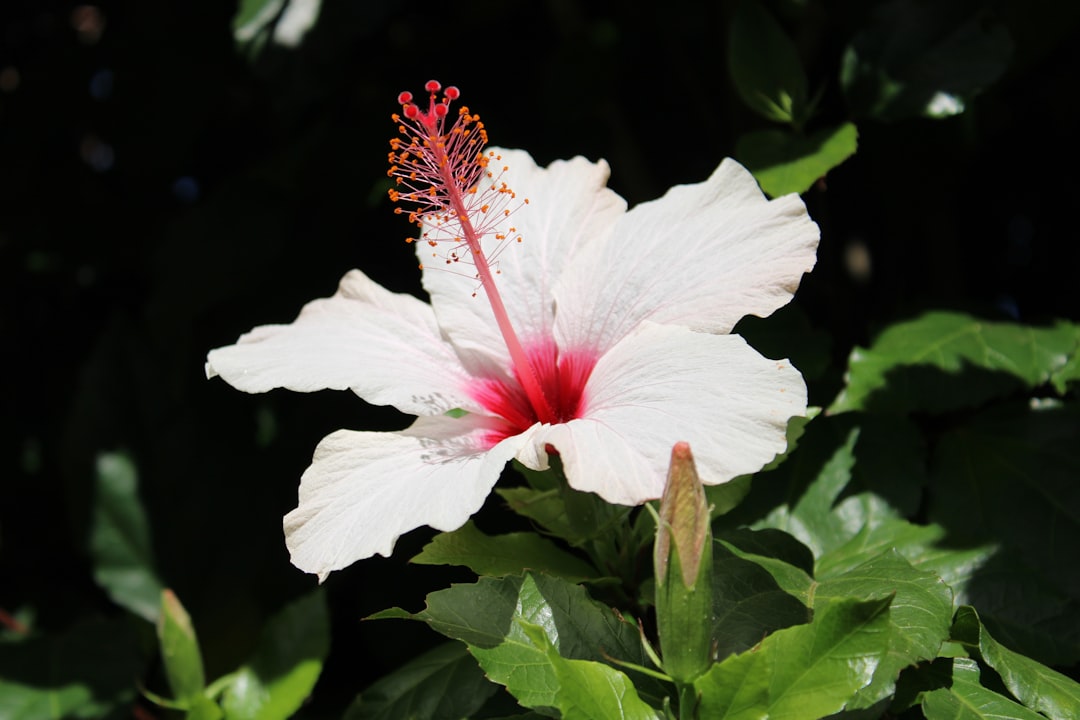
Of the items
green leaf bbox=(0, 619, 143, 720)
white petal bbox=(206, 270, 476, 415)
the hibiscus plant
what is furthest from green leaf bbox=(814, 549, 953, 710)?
green leaf bbox=(0, 619, 143, 720)

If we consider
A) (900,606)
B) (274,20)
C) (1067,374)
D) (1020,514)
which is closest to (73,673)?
(274,20)

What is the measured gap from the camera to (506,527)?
5.78 feet

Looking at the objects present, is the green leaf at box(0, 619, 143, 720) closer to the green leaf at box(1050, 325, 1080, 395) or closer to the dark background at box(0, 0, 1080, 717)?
the dark background at box(0, 0, 1080, 717)

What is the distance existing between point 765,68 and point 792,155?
17 centimetres

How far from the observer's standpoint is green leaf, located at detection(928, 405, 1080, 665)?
3.94 feet

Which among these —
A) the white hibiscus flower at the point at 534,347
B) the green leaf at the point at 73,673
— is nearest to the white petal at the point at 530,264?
the white hibiscus flower at the point at 534,347

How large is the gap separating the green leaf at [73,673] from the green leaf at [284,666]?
36 cm

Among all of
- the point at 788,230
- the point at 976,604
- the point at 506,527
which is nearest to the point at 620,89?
the point at 506,527

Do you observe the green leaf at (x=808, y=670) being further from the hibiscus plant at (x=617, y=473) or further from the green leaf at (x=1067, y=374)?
the green leaf at (x=1067, y=374)

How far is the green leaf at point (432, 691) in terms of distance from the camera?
3.99ft

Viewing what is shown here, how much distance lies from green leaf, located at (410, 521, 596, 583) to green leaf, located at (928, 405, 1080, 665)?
0.48 metres

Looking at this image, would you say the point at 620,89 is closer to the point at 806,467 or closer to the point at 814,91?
the point at 814,91

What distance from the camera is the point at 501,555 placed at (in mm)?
1181

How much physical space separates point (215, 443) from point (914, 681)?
1511 millimetres
